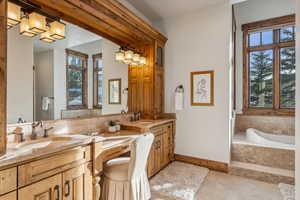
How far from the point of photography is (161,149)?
2920 millimetres

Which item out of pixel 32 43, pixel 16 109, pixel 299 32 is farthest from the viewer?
pixel 32 43

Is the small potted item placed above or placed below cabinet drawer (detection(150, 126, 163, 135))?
above

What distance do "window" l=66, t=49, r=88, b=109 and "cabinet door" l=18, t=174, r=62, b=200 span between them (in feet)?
3.46

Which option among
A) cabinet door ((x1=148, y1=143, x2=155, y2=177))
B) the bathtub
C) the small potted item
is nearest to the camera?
the small potted item

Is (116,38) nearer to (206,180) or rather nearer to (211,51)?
(211,51)

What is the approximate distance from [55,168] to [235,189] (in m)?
2.44

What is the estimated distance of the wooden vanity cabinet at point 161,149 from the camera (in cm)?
265

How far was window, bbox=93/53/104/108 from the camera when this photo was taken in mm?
2462

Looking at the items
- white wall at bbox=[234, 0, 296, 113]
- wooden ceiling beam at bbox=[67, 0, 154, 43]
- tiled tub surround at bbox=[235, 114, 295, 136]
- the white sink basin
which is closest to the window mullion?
tiled tub surround at bbox=[235, 114, 295, 136]

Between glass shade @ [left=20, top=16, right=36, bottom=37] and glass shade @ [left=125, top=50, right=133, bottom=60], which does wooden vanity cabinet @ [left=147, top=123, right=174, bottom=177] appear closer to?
glass shade @ [left=125, top=50, right=133, bottom=60]

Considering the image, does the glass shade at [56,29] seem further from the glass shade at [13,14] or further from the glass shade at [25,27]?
the glass shade at [13,14]

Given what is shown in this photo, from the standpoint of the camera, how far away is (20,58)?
1.69m

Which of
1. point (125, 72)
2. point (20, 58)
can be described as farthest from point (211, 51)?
point (20, 58)

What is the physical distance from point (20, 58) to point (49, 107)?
1.95 ft
